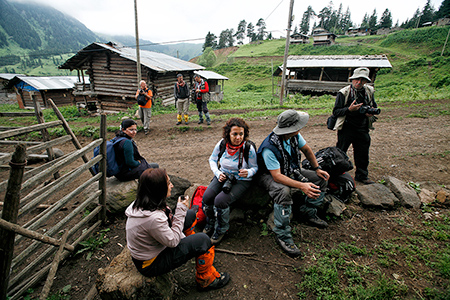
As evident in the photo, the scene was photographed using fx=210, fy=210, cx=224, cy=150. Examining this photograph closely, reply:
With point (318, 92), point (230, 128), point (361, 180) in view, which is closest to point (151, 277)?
point (230, 128)

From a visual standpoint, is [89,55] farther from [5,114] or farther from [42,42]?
[42,42]

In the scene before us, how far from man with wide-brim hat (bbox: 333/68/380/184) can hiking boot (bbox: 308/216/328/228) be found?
176 cm

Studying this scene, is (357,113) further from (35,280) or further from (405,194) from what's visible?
(35,280)

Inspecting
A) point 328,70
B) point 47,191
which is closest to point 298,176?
point 47,191

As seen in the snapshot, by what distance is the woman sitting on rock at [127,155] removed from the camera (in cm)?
376

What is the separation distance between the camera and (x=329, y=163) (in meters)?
3.58

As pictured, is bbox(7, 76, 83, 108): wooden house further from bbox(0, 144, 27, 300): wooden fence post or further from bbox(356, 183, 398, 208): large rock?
bbox(356, 183, 398, 208): large rock

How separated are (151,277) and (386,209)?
12.4 feet

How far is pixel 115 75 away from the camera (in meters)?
16.0

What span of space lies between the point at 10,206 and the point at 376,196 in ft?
16.1

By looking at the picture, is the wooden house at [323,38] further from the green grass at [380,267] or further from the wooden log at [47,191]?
the wooden log at [47,191]

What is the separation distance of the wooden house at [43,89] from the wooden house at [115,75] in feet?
42.0

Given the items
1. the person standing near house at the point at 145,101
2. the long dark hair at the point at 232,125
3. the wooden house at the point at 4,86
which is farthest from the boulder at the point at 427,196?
the wooden house at the point at 4,86

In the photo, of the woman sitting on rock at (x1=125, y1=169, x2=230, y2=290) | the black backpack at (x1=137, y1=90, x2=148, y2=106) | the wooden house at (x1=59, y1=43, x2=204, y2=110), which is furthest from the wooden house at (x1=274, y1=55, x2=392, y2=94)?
the woman sitting on rock at (x1=125, y1=169, x2=230, y2=290)
